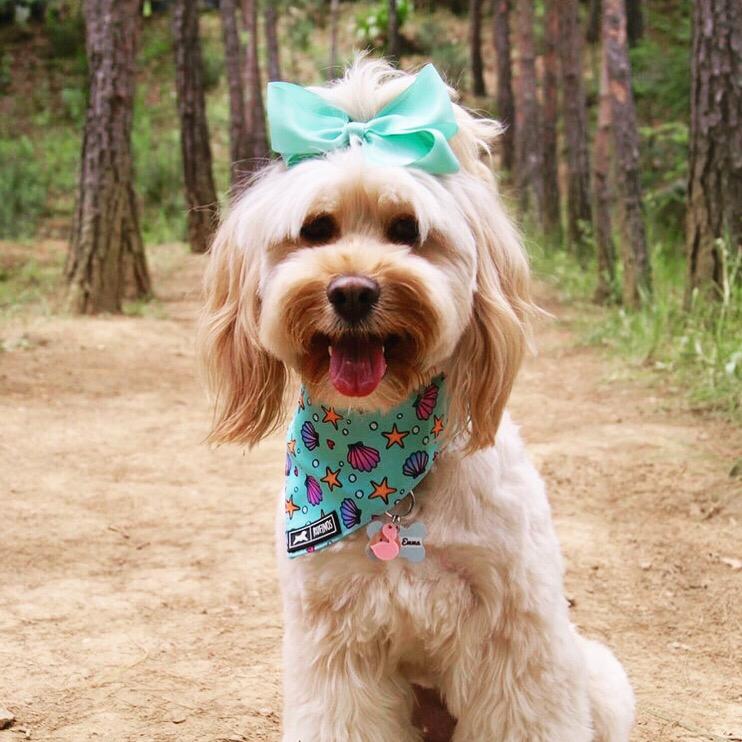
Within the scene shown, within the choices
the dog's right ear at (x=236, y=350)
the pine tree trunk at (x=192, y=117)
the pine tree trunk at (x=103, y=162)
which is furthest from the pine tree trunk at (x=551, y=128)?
the dog's right ear at (x=236, y=350)

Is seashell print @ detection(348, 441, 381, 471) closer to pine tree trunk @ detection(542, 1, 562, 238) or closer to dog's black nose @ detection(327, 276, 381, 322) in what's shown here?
dog's black nose @ detection(327, 276, 381, 322)

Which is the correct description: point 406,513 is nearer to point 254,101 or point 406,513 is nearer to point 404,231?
point 404,231

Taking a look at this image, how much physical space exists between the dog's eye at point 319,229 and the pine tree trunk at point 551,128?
43.3 feet

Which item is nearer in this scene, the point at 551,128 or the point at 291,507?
the point at 291,507

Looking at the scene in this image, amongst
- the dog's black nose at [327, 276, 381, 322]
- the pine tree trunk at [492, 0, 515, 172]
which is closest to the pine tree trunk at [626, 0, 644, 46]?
the pine tree trunk at [492, 0, 515, 172]

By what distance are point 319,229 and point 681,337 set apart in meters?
5.21

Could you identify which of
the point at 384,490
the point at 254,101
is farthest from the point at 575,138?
the point at 384,490

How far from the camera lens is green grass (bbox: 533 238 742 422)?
609 cm

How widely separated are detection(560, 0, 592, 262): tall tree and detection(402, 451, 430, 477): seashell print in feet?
39.0

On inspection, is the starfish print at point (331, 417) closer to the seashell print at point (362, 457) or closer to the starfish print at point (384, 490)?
the seashell print at point (362, 457)

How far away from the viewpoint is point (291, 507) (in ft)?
8.75

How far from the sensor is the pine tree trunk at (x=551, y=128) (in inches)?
619

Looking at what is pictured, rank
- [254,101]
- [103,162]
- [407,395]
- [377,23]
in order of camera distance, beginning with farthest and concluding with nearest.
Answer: [377,23] → [254,101] → [103,162] → [407,395]

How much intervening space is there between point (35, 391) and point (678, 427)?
428 cm
